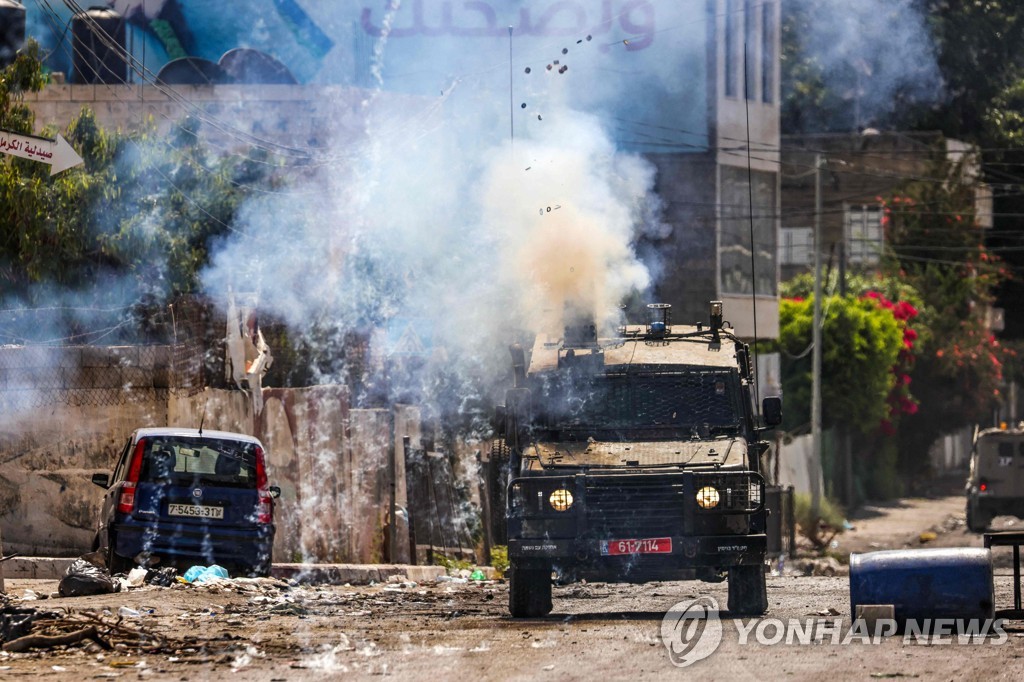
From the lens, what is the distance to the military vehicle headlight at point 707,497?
1126cm

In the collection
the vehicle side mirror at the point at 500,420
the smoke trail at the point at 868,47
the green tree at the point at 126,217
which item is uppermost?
the smoke trail at the point at 868,47

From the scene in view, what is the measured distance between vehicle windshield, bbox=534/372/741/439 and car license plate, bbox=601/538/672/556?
1122 mm

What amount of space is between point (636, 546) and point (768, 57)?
59.1 feet

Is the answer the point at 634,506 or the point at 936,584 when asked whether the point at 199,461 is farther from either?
the point at 936,584

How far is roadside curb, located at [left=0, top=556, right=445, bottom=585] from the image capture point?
49.2 feet

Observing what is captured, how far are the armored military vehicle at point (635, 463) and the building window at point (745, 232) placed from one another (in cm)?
1523

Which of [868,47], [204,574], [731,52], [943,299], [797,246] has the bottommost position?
[204,574]

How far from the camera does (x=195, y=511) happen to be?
539 inches

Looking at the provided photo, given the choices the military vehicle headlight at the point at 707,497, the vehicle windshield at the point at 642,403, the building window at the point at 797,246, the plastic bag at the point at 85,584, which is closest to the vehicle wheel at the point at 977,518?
the vehicle windshield at the point at 642,403

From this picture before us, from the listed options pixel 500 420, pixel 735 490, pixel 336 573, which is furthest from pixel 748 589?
pixel 336 573

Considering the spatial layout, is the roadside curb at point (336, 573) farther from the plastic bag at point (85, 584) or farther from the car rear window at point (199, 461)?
the plastic bag at point (85, 584)

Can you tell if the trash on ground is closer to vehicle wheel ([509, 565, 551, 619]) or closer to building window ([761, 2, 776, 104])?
vehicle wheel ([509, 565, 551, 619])

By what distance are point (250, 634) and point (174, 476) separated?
391cm

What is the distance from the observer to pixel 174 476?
1365cm
